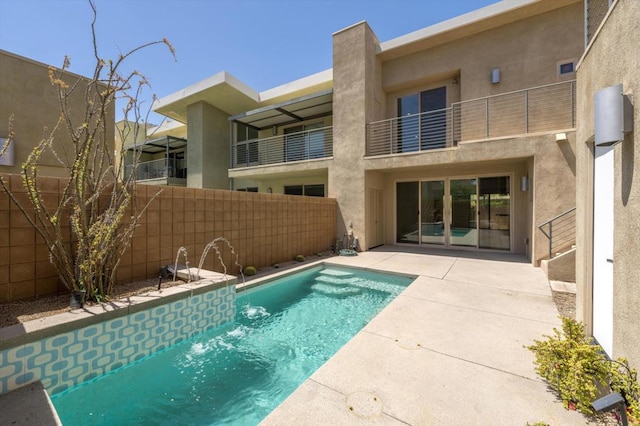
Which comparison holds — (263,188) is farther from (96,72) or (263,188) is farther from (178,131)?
(96,72)

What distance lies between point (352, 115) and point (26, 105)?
435 inches

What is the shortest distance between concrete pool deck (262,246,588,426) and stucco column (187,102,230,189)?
12472mm

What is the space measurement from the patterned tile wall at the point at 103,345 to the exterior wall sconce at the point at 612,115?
5087 mm

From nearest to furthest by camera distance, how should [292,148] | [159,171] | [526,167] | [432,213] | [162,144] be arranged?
[526,167], [432,213], [292,148], [162,144], [159,171]

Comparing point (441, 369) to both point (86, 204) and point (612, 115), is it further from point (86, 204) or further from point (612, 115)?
point (86, 204)

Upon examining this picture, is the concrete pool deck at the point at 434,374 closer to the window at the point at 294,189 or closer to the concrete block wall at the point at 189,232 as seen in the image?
the concrete block wall at the point at 189,232

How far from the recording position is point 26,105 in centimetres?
890

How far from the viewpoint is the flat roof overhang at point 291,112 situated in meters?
10.9

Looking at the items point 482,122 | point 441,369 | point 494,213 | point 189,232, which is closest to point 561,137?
point 482,122

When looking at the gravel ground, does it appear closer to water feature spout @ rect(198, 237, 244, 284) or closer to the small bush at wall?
water feature spout @ rect(198, 237, 244, 284)

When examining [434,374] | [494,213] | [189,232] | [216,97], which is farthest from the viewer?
[216,97]

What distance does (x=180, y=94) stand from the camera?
13.5 m

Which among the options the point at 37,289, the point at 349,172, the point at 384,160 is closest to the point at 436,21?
the point at 384,160

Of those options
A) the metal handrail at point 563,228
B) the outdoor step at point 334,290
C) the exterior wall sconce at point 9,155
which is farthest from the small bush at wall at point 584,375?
the exterior wall sconce at point 9,155
